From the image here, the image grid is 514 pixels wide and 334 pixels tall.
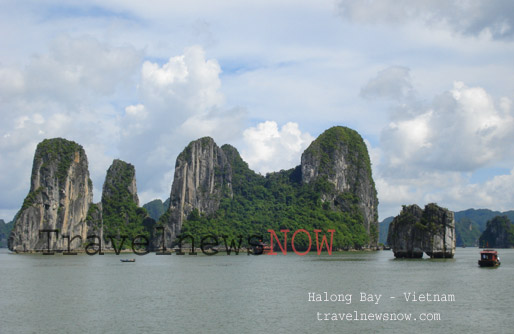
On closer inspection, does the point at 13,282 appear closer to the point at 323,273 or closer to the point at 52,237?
the point at 323,273

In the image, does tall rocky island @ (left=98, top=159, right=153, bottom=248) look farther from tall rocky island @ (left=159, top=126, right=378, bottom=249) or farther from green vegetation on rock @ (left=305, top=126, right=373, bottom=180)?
green vegetation on rock @ (left=305, top=126, right=373, bottom=180)

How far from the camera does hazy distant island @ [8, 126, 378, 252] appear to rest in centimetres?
15375

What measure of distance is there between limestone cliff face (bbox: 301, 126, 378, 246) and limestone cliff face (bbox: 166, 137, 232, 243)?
2736 centimetres

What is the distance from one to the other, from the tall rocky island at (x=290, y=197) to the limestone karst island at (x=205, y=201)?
319 millimetres

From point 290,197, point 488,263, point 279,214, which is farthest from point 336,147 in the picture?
point 488,263

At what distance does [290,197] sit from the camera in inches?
7328

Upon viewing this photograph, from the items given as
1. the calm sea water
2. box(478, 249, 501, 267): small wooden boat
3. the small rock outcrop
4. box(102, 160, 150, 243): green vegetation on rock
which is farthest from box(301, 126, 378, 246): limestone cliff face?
the calm sea water

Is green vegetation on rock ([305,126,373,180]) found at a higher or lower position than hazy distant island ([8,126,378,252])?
higher

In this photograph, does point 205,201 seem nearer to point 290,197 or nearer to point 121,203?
point 121,203

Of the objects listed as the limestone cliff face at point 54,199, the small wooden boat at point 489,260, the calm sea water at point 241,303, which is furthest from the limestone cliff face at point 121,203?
the small wooden boat at point 489,260

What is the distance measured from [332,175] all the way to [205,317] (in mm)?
144618

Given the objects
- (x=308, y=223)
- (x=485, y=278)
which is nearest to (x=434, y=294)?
(x=485, y=278)

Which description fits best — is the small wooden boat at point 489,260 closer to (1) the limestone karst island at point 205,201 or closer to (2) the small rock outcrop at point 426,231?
(2) the small rock outcrop at point 426,231

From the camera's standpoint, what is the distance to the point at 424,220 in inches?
3681
